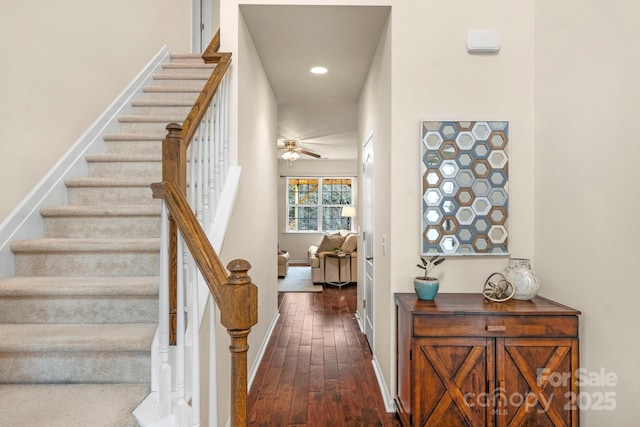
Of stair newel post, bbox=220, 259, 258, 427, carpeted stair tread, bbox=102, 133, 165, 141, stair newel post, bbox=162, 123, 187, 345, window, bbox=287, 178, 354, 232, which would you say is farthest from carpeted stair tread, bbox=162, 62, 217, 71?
window, bbox=287, 178, 354, 232

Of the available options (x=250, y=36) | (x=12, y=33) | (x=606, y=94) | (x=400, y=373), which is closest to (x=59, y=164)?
(x=12, y=33)

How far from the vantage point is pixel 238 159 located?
262cm

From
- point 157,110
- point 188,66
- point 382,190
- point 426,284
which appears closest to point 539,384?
point 426,284

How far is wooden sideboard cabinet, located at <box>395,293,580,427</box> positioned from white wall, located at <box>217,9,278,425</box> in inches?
45.9

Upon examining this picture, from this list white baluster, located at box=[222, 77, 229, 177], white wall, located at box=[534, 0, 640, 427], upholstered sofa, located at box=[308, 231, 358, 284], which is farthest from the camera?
upholstered sofa, located at box=[308, 231, 358, 284]

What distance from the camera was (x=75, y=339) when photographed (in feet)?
5.41

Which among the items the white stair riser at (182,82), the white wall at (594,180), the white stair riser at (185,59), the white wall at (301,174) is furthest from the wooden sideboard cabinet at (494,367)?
the white wall at (301,174)

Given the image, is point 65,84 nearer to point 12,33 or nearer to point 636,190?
point 12,33

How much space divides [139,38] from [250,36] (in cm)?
146

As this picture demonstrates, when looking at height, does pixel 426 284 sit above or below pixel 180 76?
below

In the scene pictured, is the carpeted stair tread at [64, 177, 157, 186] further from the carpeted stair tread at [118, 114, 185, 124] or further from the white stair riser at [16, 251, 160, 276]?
the carpeted stair tread at [118, 114, 185, 124]

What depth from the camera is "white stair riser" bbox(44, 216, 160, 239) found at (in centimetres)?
232

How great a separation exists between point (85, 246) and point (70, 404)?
2.95ft

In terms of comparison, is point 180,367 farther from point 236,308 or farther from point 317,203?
point 317,203
